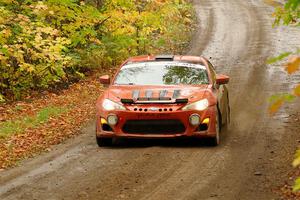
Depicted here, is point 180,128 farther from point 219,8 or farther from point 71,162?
point 219,8

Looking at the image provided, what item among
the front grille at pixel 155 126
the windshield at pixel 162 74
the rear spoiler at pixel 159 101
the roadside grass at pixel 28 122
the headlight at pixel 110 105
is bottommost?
the roadside grass at pixel 28 122

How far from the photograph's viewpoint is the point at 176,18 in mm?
31125

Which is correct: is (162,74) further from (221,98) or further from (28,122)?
(28,122)

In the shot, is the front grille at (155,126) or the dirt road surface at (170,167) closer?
the dirt road surface at (170,167)

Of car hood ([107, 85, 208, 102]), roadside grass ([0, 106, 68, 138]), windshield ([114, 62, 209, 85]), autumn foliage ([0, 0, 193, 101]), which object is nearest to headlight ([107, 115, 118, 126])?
car hood ([107, 85, 208, 102])

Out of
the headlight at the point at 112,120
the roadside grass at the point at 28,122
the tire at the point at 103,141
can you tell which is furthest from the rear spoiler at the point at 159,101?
the roadside grass at the point at 28,122

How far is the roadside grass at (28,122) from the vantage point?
11.5 meters

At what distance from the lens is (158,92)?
9531mm

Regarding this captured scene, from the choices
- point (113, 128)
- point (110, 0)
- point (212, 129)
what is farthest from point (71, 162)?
point (110, 0)

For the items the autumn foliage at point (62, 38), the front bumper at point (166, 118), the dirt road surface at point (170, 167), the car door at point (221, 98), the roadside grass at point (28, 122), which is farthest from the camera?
the autumn foliage at point (62, 38)

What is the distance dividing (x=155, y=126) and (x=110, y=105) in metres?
0.86

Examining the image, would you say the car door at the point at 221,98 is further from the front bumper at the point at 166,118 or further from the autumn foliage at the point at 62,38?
the autumn foliage at the point at 62,38

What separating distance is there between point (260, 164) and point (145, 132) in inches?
79.5

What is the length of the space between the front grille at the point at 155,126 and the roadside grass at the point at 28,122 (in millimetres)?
3123
